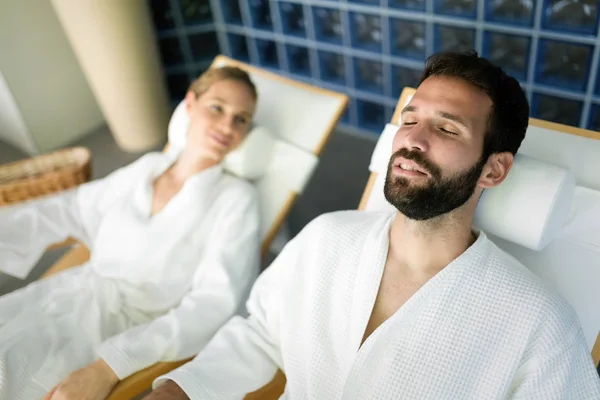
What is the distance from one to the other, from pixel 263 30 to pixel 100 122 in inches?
46.5

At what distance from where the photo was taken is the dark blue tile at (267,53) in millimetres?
2752

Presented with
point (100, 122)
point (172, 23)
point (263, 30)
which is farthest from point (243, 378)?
point (100, 122)

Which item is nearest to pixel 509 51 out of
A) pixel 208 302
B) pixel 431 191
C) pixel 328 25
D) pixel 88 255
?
pixel 328 25

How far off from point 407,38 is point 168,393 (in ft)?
5.51

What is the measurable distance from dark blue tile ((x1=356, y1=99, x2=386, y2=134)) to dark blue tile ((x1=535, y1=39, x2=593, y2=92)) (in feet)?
2.49

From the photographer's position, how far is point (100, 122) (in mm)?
3230

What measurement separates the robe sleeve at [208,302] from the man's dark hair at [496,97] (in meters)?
0.70

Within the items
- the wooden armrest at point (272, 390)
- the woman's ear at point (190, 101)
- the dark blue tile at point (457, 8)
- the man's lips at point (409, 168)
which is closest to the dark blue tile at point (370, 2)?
the dark blue tile at point (457, 8)

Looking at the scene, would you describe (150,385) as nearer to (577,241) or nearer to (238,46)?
(577,241)

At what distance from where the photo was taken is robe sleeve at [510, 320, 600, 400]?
3.51 feet

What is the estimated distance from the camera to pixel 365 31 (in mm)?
2393

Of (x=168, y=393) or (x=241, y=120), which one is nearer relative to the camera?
(x=168, y=393)

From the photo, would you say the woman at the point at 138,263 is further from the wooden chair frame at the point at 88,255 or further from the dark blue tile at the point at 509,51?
the dark blue tile at the point at 509,51

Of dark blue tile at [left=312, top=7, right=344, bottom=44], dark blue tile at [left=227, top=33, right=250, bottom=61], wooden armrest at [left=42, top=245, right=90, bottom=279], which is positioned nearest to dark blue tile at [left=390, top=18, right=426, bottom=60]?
dark blue tile at [left=312, top=7, right=344, bottom=44]
